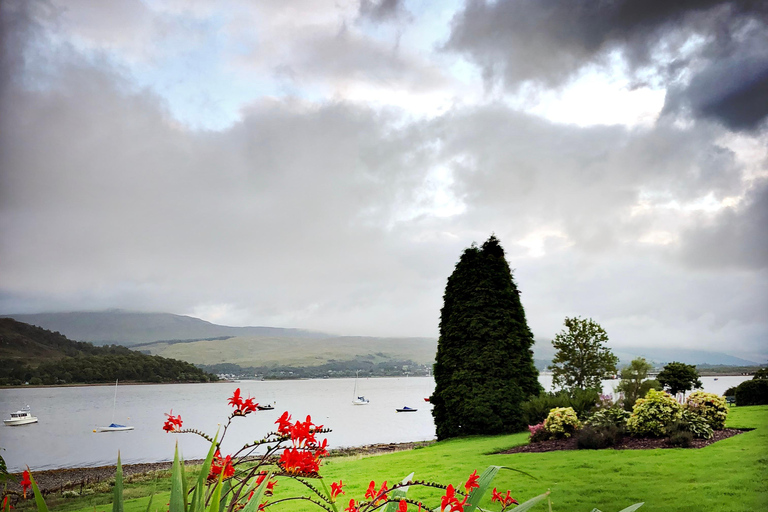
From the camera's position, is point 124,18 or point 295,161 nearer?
point 124,18

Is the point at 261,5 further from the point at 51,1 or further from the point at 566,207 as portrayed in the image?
the point at 566,207

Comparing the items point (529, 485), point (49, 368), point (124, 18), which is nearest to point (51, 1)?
point (124, 18)

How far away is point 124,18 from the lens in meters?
5.26

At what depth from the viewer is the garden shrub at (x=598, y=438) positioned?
17.6 ft

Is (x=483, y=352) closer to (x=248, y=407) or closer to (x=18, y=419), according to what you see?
(x=248, y=407)

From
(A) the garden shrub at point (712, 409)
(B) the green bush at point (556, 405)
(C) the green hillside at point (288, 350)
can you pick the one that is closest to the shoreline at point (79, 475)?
(B) the green bush at point (556, 405)

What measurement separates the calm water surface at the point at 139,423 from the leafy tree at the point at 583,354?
2151 millimetres

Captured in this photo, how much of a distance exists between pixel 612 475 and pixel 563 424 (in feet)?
6.18

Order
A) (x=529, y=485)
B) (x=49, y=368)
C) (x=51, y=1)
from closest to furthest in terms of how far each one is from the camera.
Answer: (x=529, y=485)
(x=51, y=1)
(x=49, y=368)

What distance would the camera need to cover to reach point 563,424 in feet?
19.9

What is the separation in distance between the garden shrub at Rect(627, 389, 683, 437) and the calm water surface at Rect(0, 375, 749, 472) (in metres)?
5.07

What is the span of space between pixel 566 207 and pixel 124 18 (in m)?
7.91

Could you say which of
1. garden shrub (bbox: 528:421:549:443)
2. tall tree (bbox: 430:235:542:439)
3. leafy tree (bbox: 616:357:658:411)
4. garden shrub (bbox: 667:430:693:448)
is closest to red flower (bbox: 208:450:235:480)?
garden shrub (bbox: 667:430:693:448)

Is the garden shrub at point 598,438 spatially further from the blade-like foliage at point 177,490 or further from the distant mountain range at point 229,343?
the blade-like foliage at point 177,490
